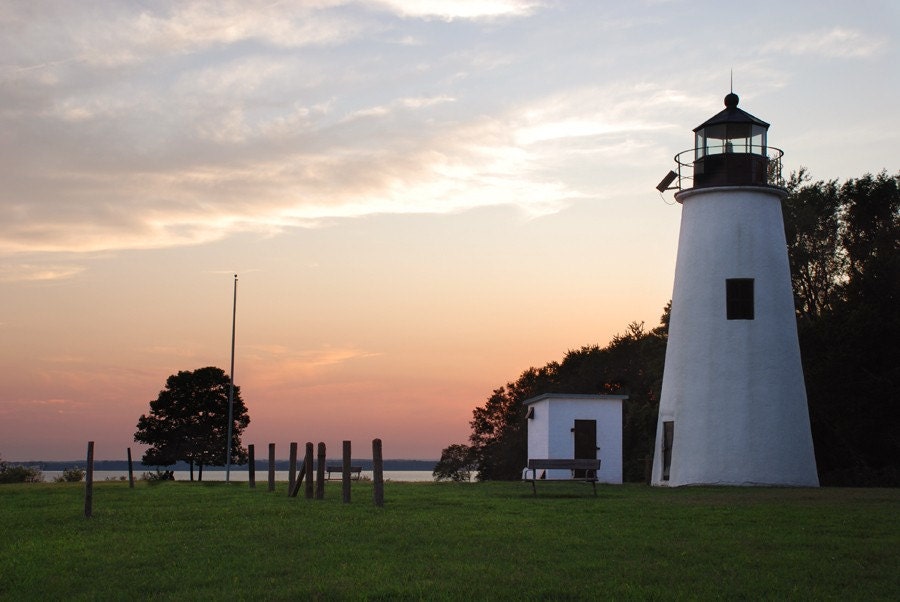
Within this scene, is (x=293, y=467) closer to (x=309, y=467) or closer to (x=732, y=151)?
(x=309, y=467)

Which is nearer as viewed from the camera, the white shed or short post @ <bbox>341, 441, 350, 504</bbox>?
short post @ <bbox>341, 441, 350, 504</bbox>

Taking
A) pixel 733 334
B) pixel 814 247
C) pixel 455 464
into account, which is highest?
pixel 814 247

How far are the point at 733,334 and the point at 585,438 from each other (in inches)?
334

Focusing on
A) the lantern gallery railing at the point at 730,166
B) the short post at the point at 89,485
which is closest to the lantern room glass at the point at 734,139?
the lantern gallery railing at the point at 730,166

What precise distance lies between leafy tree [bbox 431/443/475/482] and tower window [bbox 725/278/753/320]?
1537 inches

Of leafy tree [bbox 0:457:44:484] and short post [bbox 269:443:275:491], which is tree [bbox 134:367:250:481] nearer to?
leafy tree [bbox 0:457:44:484]

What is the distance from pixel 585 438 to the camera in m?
39.9

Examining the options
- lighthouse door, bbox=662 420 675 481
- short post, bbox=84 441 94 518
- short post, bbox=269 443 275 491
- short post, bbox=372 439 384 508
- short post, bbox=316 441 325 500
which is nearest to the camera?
short post, bbox=84 441 94 518

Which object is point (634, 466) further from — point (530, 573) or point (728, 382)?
point (530, 573)

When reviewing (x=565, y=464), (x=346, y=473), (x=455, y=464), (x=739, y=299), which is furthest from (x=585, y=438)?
(x=455, y=464)

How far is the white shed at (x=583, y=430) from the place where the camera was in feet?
130

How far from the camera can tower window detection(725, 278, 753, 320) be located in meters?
33.9

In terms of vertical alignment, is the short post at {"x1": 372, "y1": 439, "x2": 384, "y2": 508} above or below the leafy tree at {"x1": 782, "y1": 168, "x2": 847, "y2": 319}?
below

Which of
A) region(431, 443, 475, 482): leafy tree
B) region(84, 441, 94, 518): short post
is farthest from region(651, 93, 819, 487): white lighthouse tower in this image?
region(431, 443, 475, 482): leafy tree
